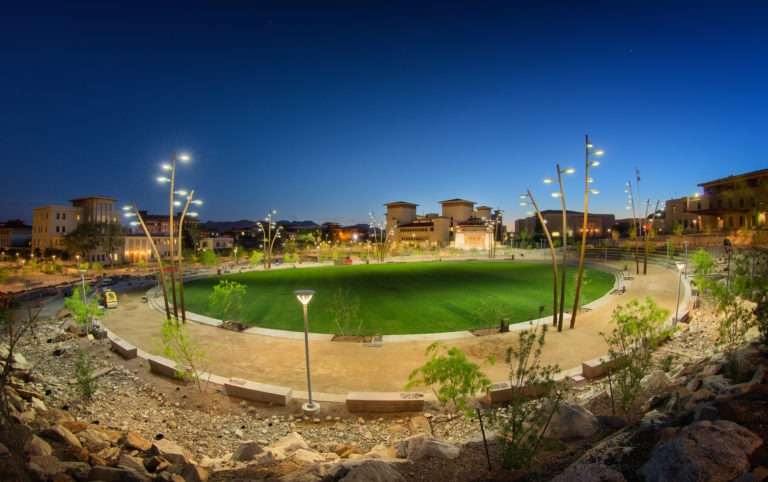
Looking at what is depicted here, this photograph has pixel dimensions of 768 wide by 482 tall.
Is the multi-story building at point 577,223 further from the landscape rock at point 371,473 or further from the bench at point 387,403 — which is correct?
the landscape rock at point 371,473

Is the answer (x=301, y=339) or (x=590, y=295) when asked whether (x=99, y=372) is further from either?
(x=590, y=295)

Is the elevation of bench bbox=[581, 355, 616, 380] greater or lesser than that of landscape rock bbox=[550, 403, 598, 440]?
lesser

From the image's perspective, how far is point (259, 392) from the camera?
29.6 ft

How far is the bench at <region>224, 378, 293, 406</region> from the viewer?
8.88m

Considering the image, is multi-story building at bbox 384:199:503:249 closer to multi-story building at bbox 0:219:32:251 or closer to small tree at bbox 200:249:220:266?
small tree at bbox 200:249:220:266

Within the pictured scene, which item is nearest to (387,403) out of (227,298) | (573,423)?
(573,423)

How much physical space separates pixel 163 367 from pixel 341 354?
5.16 metres

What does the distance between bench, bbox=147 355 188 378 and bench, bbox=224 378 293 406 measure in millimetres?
2224

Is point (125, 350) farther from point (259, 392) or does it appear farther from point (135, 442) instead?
point (135, 442)

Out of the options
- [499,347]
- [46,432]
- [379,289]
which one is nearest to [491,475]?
[46,432]

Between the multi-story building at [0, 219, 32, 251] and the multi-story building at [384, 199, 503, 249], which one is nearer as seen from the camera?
the multi-story building at [0, 219, 32, 251]

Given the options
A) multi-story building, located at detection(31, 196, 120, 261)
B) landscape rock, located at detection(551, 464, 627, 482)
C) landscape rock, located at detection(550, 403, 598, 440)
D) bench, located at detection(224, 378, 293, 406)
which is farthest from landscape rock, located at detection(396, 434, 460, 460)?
multi-story building, located at detection(31, 196, 120, 261)

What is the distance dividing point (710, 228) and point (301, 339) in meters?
53.0

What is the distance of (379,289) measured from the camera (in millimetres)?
27344
